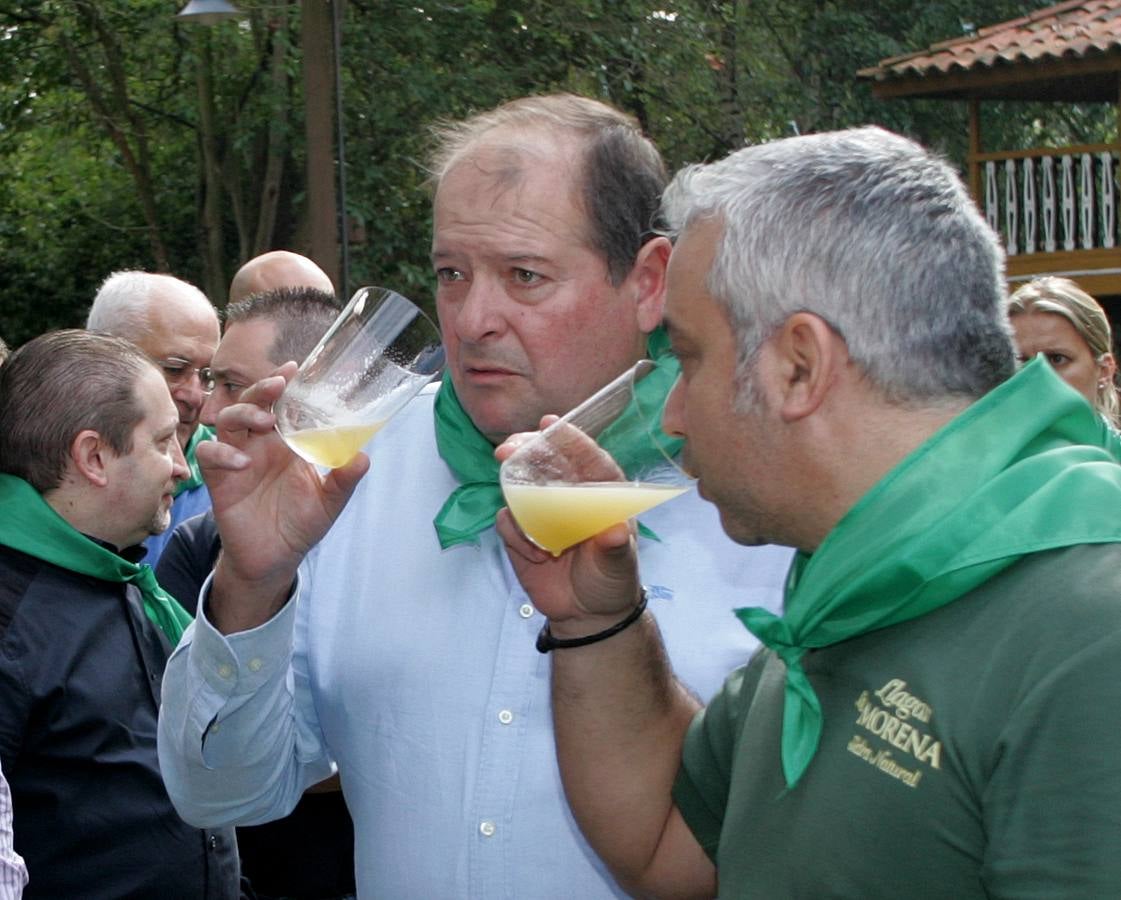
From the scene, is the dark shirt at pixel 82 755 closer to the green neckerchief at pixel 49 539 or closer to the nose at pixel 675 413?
the green neckerchief at pixel 49 539

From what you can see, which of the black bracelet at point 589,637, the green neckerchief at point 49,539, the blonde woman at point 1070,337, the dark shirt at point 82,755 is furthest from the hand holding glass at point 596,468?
the blonde woman at point 1070,337

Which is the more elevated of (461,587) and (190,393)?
(461,587)

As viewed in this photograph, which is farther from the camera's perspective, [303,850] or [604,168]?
[303,850]

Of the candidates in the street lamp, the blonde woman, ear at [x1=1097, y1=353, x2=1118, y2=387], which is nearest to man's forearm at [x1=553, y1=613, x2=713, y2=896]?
the blonde woman

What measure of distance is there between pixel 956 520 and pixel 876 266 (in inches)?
11.3

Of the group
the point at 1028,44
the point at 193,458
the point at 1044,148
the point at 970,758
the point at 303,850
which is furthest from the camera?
the point at 1044,148

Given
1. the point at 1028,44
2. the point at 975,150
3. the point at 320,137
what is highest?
the point at 320,137

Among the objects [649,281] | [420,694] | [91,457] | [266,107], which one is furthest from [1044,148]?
[420,694]

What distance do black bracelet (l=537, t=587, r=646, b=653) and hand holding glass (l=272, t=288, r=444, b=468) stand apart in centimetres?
39

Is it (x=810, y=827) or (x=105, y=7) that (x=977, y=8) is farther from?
(x=810, y=827)

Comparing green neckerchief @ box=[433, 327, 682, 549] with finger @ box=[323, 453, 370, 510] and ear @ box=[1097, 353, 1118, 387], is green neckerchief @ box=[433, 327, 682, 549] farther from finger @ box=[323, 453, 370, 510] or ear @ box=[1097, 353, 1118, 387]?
ear @ box=[1097, 353, 1118, 387]

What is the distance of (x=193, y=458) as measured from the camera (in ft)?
15.7

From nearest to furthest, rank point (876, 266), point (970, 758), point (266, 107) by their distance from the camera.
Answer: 1. point (970, 758)
2. point (876, 266)
3. point (266, 107)

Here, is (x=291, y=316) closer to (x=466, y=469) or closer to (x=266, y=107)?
(x=466, y=469)
